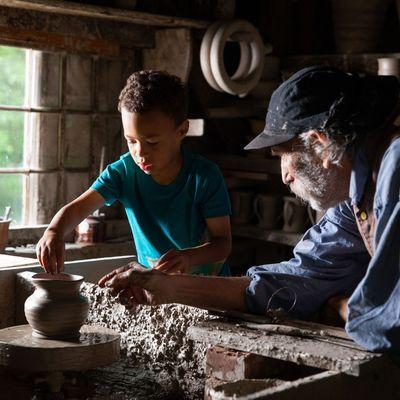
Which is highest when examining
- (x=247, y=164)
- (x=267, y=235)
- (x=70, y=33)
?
(x=70, y=33)

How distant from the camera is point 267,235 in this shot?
6152 millimetres

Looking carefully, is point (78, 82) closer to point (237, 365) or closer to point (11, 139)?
point (11, 139)

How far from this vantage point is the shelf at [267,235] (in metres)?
5.98

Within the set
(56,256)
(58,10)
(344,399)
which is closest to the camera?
(344,399)

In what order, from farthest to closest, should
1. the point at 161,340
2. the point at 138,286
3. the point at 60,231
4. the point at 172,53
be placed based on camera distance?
the point at 172,53 < the point at 60,231 < the point at 161,340 < the point at 138,286

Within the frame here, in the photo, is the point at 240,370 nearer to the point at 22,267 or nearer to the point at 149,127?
the point at 149,127

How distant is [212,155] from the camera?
645cm

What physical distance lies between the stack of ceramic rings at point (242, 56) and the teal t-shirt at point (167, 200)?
1802 mm

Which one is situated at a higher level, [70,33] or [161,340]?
[70,33]

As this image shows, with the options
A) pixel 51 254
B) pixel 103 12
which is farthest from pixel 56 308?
pixel 103 12

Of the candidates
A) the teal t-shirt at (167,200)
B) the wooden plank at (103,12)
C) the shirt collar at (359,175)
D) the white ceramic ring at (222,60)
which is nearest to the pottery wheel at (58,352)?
the teal t-shirt at (167,200)

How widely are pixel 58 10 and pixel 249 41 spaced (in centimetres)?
133

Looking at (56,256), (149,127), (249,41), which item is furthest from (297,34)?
(56,256)

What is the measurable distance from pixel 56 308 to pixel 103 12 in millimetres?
2504
